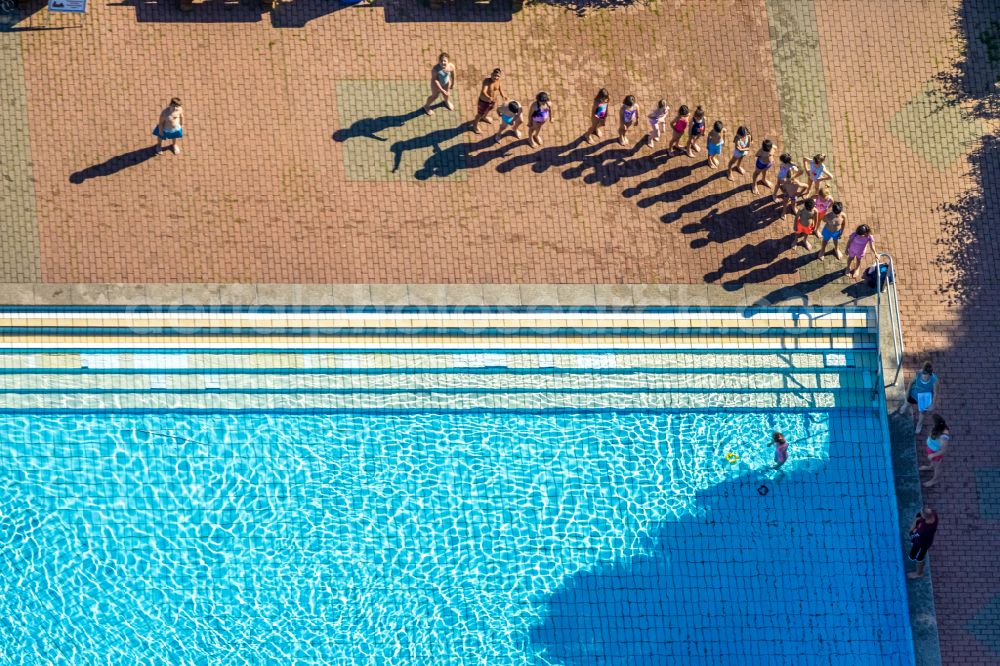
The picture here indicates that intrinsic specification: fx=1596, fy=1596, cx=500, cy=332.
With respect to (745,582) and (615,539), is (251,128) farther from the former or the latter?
(745,582)

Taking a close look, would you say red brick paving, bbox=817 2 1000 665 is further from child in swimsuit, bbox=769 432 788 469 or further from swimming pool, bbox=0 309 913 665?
child in swimsuit, bbox=769 432 788 469

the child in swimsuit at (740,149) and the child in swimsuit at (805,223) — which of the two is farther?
the child in swimsuit at (740,149)

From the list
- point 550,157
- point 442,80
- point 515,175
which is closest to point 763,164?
point 550,157

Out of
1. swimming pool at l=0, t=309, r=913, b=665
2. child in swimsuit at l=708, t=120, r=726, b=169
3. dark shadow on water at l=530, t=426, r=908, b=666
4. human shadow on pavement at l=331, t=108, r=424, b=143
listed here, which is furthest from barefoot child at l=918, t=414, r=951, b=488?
human shadow on pavement at l=331, t=108, r=424, b=143

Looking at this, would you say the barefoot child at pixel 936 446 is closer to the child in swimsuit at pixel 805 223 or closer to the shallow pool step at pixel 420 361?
the shallow pool step at pixel 420 361

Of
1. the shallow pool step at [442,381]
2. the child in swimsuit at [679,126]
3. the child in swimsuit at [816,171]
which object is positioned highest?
the child in swimsuit at [679,126]

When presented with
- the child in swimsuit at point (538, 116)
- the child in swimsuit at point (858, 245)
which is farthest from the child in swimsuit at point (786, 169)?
the child in swimsuit at point (538, 116)
